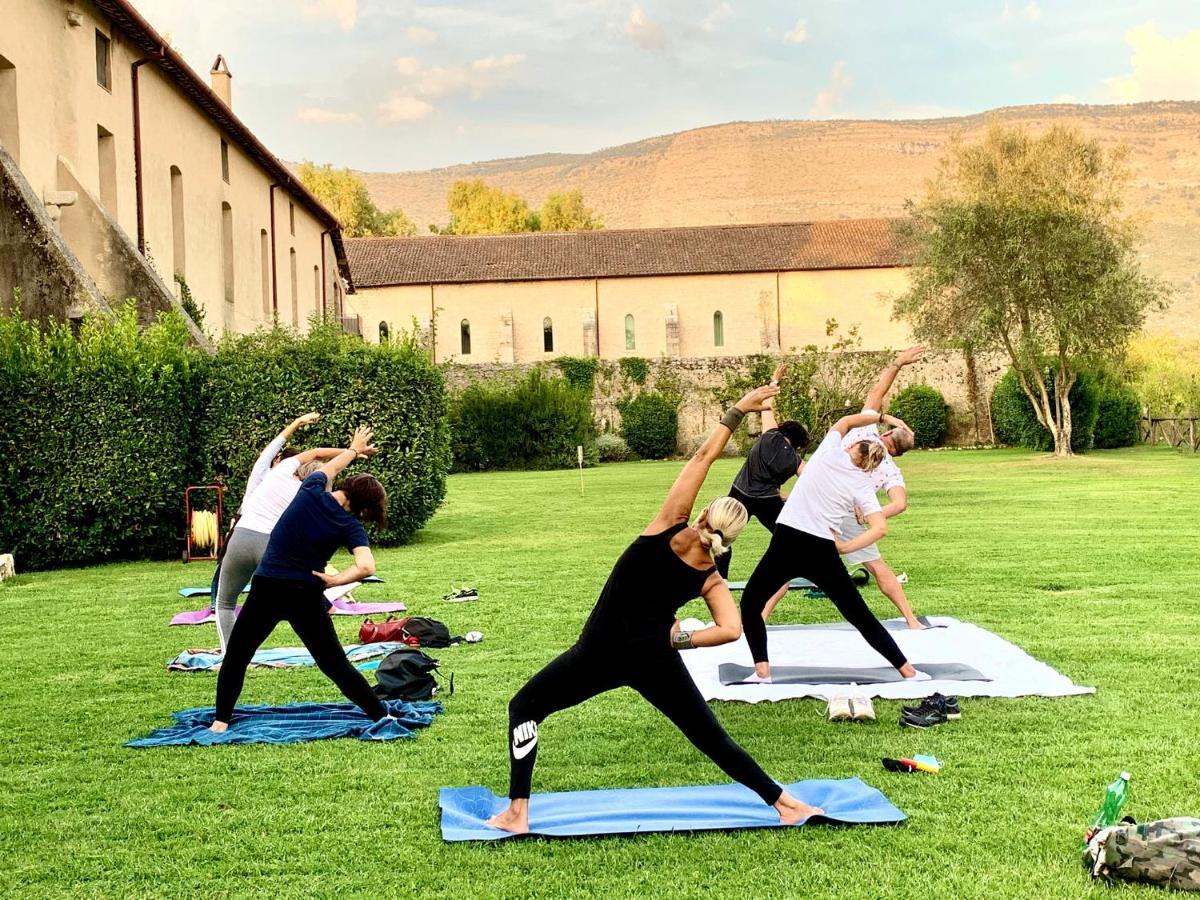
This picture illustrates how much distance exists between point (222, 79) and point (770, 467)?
1424 inches

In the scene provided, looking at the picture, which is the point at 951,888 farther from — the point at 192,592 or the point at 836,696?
the point at 192,592

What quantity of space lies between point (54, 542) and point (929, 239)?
32049mm

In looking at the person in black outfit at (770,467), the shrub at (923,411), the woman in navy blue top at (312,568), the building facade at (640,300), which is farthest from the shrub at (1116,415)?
the woman in navy blue top at (312,568)

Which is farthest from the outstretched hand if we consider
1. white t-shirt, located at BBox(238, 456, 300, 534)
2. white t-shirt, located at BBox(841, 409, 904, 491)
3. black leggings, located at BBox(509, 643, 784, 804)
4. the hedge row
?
the hedge row

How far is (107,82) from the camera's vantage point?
84.3 feet

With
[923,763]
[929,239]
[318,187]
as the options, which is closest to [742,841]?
[923,763]

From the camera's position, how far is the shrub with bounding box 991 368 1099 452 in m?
46.8

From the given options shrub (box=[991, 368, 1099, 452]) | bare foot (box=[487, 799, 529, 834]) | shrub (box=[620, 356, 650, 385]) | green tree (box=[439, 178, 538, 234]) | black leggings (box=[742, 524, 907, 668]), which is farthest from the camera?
green tree (box=[439, 178, 538, 234])

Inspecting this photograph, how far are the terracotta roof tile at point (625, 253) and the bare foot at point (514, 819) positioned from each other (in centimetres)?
6282

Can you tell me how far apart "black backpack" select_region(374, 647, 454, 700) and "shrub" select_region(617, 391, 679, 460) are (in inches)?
1746

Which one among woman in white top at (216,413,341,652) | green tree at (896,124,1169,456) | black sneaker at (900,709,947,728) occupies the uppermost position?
green tree at (896,124,1169,456)

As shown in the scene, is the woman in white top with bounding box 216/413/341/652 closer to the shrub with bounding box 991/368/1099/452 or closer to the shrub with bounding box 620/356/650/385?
the shrub with bounding box 991/368/1099/452

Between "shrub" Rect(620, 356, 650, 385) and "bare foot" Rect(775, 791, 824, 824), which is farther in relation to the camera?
"shrub" Rect(620, 356, 650, 385)

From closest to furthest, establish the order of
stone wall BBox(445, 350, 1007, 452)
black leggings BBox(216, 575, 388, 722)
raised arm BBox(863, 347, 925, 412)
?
black leggings BBox(216, 575, 388, 722)
raised arm BBox(863, 347, 925, 412)
stone wall BBox(445, 350, 1007, 452)
